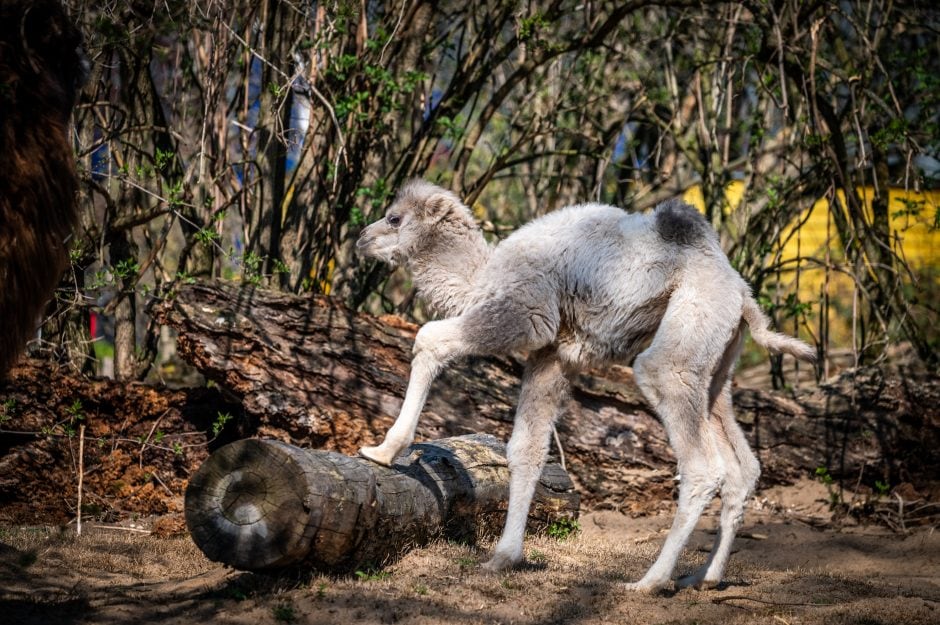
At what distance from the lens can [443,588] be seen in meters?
4.54

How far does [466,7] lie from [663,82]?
142 inches

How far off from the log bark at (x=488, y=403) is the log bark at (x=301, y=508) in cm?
183

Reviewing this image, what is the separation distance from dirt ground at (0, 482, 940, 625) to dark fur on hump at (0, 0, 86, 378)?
1.19m

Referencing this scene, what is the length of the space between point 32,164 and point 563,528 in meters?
4.23

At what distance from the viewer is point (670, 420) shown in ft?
15.7

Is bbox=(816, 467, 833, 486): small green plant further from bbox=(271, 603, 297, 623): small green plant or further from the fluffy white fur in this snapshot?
bbox=(271, 603, 297, 623): small green plant

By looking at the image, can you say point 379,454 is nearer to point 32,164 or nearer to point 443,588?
point 443,588

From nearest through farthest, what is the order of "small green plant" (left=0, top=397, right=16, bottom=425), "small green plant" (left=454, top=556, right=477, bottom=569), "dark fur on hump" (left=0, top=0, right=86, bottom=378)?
1. "dark fur on hump" (left=0, top=0, right=86, bottom=378)
2. "small green plant" (left=454, top=556, right=477, bottom=569)
3. "small green plant" (left=0, top=397, right=16, bottom=425)

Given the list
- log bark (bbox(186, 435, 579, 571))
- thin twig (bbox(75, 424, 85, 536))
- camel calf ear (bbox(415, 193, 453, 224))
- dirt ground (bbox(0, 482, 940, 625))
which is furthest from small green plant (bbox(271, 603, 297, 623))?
thin twig (bbox(75, 424, 85, 536))

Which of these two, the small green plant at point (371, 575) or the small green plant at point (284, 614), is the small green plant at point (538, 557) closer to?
the small green plant at point (371, 575)

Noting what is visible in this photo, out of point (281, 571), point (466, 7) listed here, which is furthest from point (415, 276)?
point (466, 7)

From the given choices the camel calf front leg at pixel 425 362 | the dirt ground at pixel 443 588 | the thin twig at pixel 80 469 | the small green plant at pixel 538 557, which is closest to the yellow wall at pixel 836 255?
the dirt ground at pixel 443 588

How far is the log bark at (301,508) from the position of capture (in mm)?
4273

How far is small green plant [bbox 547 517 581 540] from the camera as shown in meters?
6.35
